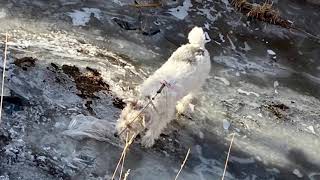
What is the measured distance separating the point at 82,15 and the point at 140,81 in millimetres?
1581

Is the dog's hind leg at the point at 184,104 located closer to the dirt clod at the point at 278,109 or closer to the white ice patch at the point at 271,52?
the dirt clod at the point at 278,109

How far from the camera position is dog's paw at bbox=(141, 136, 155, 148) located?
190 inches

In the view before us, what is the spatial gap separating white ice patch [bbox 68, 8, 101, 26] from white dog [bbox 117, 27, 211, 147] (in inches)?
72.9

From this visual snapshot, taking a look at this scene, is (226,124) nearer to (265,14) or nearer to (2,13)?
(265,14)

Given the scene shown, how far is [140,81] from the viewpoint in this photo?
5.86 metres

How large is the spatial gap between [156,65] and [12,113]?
201cm

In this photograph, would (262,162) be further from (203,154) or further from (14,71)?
(14,71)

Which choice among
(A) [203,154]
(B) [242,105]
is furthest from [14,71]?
(B) [242,105]

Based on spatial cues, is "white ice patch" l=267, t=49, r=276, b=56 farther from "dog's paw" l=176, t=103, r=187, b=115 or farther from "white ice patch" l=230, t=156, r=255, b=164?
"white ice patch" l=230, t=156, r=255, b=164

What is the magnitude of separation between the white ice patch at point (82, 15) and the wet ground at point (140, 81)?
0.08 ft

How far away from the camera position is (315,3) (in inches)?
345

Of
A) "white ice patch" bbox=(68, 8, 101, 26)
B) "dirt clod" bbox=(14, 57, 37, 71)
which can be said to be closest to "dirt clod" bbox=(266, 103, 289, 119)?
"white ice patch" bbox=(68, 8, 101, 26)

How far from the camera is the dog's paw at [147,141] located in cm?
483

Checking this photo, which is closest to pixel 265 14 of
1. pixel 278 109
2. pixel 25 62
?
pixel 278 109
